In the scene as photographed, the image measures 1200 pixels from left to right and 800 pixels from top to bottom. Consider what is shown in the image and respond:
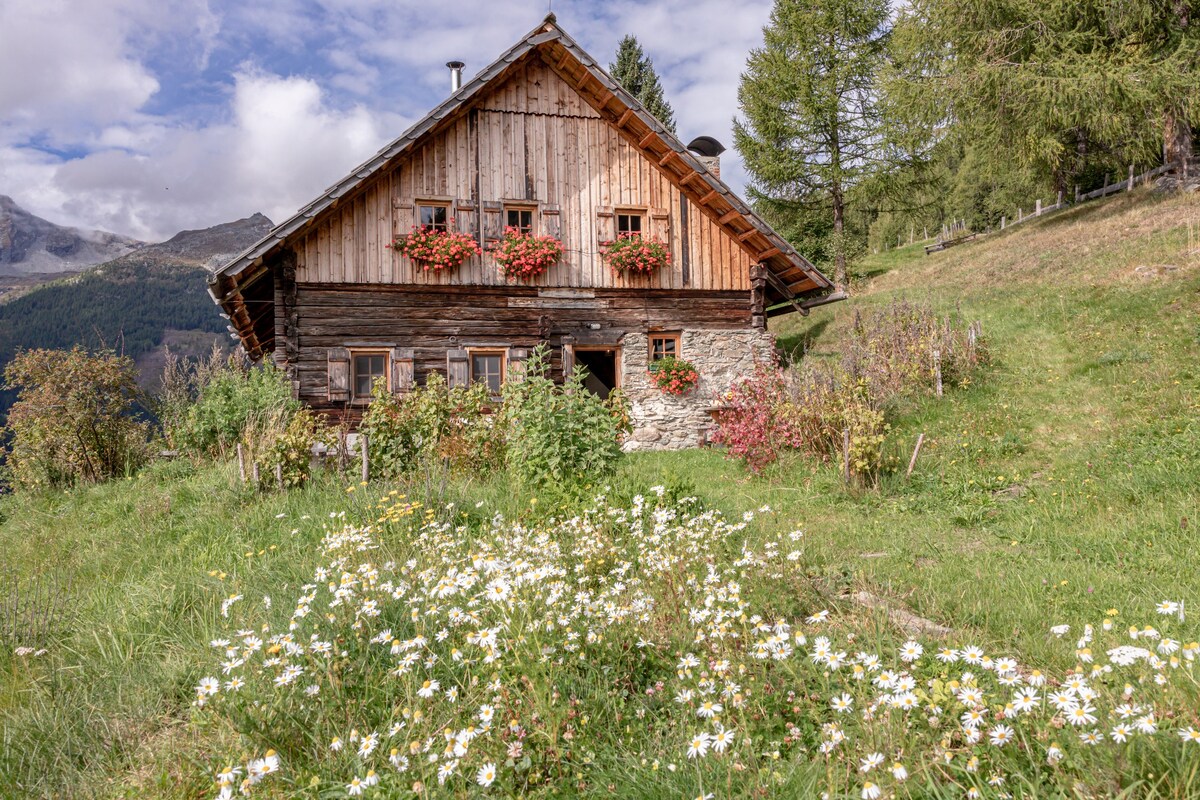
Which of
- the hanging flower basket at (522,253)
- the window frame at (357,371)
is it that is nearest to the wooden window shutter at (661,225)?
the hanging flower basket at (522,253)

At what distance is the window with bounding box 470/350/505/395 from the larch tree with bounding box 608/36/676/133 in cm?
1889

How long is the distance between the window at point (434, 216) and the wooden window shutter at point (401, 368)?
2.50 m

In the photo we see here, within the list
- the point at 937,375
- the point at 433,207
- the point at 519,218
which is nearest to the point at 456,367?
the point at 433,207

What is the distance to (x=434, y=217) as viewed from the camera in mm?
13617

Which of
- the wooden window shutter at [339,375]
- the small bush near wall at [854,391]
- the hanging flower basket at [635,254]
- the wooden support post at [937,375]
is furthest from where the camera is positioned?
the hanging flower basket at [635,254]

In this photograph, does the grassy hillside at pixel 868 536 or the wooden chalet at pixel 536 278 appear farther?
the wooden chalet at pixel 536 278

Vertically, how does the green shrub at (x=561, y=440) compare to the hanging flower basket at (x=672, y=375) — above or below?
below

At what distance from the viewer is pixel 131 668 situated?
388cm

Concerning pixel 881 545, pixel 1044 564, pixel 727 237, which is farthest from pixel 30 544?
pixel 727 237

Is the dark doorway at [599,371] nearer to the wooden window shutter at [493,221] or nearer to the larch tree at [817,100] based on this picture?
the wooden window shutter at [493,221]

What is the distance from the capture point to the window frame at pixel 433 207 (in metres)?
13.4

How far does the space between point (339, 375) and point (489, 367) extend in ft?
9.35

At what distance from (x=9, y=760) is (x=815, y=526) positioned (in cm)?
593

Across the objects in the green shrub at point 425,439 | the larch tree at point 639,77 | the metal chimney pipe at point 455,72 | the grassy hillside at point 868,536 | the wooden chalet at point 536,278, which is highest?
the larch tree at point 639,77
